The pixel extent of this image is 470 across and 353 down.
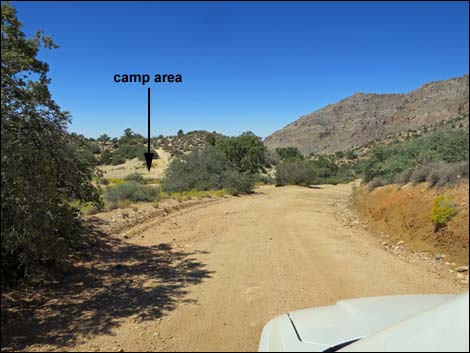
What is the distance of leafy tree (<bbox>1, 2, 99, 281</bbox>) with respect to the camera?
188 inches

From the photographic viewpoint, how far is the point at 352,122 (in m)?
111

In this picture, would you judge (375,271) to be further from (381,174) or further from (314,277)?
(381,174)

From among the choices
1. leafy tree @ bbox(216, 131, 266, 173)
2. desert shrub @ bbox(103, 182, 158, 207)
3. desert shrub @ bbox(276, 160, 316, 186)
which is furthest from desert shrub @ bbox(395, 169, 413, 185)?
leafy tree @ bbox(216, 131, 266, 173)

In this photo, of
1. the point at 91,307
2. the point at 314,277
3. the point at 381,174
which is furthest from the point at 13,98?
the point at 381,174

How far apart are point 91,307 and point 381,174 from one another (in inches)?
491

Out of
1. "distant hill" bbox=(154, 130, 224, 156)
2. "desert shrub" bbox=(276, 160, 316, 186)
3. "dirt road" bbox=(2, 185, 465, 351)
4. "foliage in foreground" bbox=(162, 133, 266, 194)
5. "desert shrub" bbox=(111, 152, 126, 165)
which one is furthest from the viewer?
"distant hill" bbox=(154, 130, 224, 156)

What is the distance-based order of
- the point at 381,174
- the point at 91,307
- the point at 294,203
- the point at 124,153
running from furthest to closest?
1. the point at 124,153
2. the point at 294,203
3. the point at 381,174
4. the point at 91,307

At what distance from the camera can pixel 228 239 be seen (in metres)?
9.70

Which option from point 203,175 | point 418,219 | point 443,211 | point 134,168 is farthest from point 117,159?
point 443,211

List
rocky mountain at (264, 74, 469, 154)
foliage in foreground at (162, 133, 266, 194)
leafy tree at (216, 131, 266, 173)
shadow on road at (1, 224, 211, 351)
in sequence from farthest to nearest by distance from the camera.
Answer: rocky mountain at (264, 74, 469, 154)
leafy tree at (216, 131, 266, 173)
foliage in foreground at (162, 133, 266, 194)
shadow on road at (1, 224, 211, 351)

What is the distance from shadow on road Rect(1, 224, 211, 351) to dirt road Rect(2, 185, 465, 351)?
0.02 metres

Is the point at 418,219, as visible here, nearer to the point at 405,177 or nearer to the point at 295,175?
the point at 405,177

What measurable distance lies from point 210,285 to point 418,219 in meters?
5.42

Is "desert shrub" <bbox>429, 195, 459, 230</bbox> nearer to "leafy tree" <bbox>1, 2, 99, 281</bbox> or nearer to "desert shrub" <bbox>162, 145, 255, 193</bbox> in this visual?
"leafy tree" <bbox>1, 2, 99, 281</bbox>
